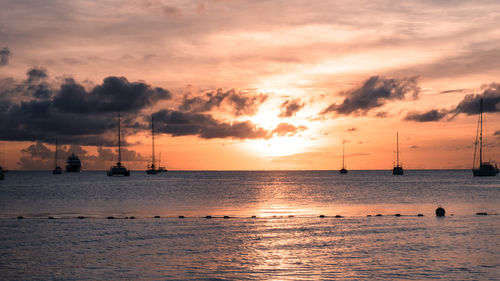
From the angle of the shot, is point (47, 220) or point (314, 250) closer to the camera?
point (314, 250)

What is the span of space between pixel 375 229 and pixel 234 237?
1630 cm

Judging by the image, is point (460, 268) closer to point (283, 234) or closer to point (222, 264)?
point (222, 264)

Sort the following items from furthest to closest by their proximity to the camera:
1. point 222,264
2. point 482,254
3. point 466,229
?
point 466,229 → point 482,254 → point 222,264

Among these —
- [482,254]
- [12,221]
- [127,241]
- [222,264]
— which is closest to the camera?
[222,264]

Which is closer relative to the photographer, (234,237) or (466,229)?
(234,237)

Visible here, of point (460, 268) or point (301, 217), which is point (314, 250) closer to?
point (460, 268)

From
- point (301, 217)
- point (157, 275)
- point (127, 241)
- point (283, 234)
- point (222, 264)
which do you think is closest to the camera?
point (157, 275)

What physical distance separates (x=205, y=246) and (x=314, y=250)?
9.52 m

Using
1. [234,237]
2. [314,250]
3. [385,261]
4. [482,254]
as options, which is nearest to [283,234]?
[234,237]

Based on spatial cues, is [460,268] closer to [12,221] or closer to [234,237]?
[234,237]

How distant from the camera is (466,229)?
169 ft

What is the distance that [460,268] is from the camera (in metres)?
32.2

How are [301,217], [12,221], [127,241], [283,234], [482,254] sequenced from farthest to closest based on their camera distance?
[301,217] < [12,221] < [283,234] < [127,241] < [482,254]

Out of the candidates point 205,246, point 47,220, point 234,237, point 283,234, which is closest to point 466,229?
point 283,234
